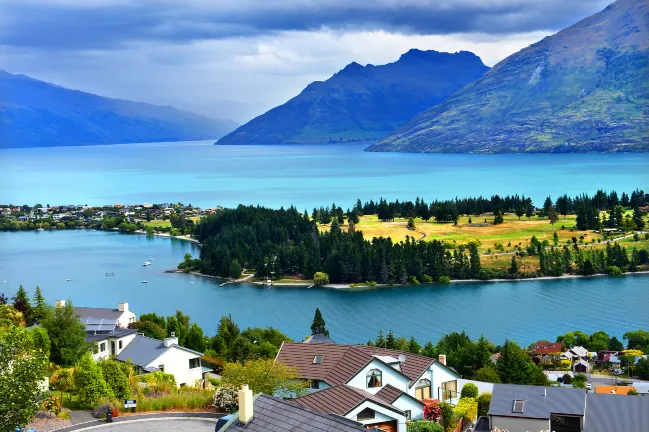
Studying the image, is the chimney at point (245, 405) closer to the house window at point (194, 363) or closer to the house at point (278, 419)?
the house at point (278, 419)

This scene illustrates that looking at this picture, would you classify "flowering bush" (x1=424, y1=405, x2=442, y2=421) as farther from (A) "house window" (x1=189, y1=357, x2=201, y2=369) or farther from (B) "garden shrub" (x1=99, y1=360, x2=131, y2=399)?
(A) "house window" (x1=189, y1=357, x2=201, y2=369)

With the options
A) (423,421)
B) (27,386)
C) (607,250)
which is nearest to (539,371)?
(423,421)

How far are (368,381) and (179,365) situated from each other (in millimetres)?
10378

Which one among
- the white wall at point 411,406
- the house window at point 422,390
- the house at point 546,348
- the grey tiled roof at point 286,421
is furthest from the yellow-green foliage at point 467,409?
the house at point 546,348

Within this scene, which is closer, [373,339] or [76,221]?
[373,339]

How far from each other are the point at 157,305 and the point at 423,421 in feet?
157

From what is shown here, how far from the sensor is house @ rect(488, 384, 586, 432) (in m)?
19.9

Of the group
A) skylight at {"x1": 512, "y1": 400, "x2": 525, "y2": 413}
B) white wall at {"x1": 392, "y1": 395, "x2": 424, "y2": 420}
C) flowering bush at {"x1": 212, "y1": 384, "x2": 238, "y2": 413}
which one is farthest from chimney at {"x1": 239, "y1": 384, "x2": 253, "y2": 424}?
skylight at {"x1": 512, "y1": 400, "x2": 525, "y2": 413}

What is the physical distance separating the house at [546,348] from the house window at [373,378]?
85.4 feet

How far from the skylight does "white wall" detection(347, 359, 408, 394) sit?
3.41 meters

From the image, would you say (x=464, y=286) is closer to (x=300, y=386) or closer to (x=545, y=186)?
(x=300, y=386)

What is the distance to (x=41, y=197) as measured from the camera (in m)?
166

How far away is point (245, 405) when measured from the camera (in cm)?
1308

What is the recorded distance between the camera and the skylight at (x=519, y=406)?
20327 mm
